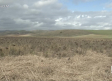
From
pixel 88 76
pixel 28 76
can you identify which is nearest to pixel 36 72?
pixel 28 76

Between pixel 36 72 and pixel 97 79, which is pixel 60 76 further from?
pixel 97 79

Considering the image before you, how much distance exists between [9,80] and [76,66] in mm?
3472

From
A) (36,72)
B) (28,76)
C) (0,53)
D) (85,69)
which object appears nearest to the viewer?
(28,76)

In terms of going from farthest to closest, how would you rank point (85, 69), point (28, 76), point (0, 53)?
point (0, 53) → point (85, 69) → point (28, 76)

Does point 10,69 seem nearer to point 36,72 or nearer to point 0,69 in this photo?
point 0,69

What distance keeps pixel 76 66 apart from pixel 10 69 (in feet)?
11.2

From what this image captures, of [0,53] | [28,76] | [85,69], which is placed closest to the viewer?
[28,76]

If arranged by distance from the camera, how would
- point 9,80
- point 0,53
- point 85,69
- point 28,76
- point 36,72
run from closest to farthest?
1. point 9,80
2. point 28,76
3. point 36,72
4. point 85,69
5. point 0,53

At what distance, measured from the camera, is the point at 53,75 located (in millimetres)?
5668

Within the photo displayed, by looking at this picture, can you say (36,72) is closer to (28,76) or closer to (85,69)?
(28,76)

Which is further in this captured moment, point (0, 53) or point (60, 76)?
point (0, 53)

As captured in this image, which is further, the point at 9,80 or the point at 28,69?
the point at 28,69

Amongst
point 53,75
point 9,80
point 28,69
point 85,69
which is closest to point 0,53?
point 28,69

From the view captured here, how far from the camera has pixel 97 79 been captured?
5281 millimetres
